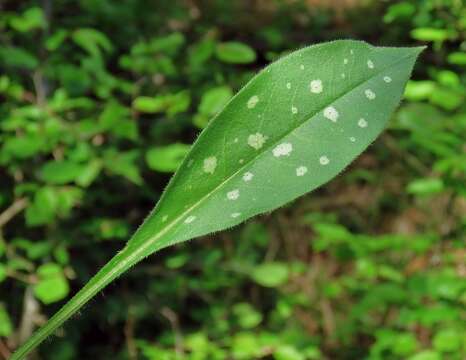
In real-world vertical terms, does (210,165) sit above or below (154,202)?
above

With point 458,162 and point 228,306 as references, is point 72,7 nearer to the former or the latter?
point 228,306

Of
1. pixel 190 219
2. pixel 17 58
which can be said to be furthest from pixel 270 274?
pixel 190 219

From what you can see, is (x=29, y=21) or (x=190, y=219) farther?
(x=29, y=21)

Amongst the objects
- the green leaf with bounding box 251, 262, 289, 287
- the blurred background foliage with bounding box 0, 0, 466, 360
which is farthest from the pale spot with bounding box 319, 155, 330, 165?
the green leaf with bounding box 251, 262, 289, 287

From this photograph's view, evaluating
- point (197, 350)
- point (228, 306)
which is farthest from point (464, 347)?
point (228, 306)

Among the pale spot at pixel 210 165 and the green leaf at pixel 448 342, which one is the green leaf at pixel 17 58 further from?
the green leaf at pixel 448 342

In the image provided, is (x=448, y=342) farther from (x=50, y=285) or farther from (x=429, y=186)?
(x=50, y=285)

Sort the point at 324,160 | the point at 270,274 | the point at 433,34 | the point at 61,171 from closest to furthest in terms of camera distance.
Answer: the point at 324,160
the point at 61,171
the point at 433,34
the point at 270,274
